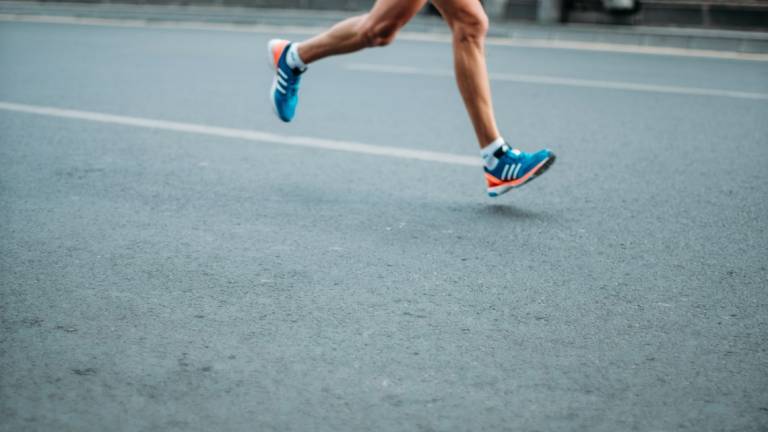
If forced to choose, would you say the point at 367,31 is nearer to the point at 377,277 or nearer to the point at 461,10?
the point at 461,10

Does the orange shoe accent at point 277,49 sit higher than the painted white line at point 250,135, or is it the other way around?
the orange shoe accent at point 277,49

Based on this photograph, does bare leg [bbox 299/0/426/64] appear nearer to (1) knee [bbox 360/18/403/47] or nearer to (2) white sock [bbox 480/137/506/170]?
(1) knee [bbox 360/18/403/47]

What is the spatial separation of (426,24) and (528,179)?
36.3ft

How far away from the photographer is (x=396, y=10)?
13.3ft

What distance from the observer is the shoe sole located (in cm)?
398

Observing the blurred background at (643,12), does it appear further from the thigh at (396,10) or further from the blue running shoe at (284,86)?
the thigh at (396,10)

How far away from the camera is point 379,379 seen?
7.47ft

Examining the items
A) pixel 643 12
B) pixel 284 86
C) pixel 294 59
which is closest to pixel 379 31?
pixel 294 59

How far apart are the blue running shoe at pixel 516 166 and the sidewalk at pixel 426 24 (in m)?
8.37

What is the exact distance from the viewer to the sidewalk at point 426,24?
1195 cm

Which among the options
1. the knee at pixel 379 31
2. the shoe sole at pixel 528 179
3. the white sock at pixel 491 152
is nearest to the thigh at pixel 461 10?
the knee at pixel 379 31

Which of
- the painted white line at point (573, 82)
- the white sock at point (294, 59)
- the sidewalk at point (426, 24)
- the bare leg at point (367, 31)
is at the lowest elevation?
the sidewalk at point (426, 24)

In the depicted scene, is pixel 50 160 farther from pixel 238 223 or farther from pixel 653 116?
pixel 653 116

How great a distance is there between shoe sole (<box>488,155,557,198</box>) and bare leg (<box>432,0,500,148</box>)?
0.20 meters
